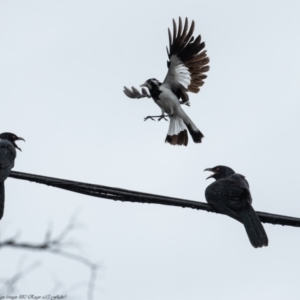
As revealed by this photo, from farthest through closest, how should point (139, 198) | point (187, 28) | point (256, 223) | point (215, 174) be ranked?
point (187, 28)
point (215, 174)
point (256, 223)
point (139, 198)

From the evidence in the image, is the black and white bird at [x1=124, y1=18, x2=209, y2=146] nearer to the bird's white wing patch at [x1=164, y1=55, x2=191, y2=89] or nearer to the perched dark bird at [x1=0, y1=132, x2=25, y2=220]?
the bird's white wing patch at [x1=164, y1=55, x2=191, y2=89]

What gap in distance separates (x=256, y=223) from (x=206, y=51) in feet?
21.4

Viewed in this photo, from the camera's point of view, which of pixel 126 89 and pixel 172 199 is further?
pixel 126 89

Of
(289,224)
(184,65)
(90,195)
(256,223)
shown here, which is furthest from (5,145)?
(184,65)

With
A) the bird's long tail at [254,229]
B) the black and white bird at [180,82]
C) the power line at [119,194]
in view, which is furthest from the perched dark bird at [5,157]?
the black and white bird at [180,82]

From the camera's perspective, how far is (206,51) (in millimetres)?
12586

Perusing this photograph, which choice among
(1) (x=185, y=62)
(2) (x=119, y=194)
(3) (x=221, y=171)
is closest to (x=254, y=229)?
(2) (x=119, y=194)

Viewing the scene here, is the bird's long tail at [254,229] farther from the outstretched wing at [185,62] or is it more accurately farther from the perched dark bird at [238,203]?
the outstretched wing at [185,62]

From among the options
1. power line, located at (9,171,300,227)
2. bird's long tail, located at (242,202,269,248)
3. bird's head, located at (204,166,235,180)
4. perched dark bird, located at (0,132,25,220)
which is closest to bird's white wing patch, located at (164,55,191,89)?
bird's head, located at (204,166,235,180)

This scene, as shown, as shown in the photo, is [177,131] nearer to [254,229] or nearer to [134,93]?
[134,93]

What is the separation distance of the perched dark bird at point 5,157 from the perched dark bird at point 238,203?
73.4 inches

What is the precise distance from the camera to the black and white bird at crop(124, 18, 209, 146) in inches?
490

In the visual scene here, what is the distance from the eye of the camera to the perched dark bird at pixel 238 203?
253 inches

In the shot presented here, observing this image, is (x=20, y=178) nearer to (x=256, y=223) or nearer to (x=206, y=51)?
(x=256, y=223)
